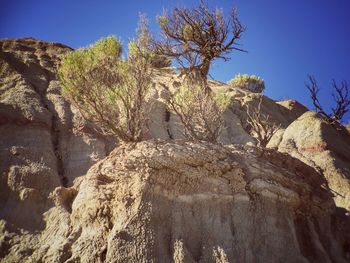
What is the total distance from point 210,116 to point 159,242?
5.49 meters

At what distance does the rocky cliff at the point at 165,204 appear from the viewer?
6074mm

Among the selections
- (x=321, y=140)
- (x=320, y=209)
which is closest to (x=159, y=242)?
(x=320, y=209)

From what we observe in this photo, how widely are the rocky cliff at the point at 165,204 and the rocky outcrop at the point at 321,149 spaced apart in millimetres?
58

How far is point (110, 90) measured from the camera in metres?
9.90

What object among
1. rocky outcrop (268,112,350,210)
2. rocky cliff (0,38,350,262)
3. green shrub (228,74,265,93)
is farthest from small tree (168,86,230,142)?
green shrub (228,74,265,93)

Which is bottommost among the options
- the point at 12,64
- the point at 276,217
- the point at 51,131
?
the point at 276,217

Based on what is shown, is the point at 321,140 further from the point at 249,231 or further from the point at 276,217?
the point at 249,231

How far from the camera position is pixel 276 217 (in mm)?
7164

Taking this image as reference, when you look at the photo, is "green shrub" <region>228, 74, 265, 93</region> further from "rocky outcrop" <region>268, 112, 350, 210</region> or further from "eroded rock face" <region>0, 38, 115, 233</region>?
"eroded rock face" <region>0, 38, 115, 233</region>

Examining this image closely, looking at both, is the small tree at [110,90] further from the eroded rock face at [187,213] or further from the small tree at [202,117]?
the small tree at [202,117]

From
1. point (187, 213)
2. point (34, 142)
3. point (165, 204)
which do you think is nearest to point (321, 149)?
point (187, 213)

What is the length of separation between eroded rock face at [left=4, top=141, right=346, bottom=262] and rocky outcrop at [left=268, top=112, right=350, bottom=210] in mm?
1934

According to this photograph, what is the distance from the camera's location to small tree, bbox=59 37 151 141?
843 cm

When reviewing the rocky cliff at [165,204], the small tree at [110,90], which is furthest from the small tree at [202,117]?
the rocky cliff at [165,204]
